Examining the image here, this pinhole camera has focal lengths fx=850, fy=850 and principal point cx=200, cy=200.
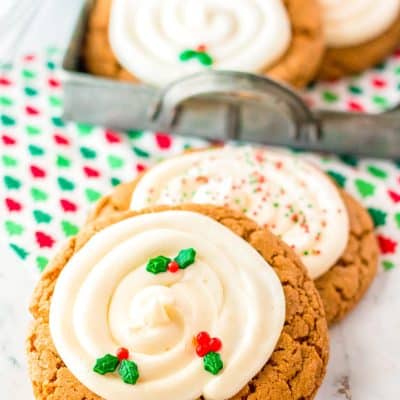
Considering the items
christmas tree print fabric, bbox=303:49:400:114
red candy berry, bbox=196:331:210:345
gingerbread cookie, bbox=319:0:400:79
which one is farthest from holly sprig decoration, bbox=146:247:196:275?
gingerbread cookie, bbox=319:0:400:79

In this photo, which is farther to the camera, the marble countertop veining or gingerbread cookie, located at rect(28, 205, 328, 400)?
the marble countertop veining

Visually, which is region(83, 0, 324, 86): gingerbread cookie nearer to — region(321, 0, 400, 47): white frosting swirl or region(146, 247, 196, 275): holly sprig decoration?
region(321, 0, 400, 47): white frosting swirl

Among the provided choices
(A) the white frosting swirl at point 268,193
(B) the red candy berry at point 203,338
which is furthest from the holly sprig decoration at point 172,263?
(A) the white frosting swirl at point 268,193

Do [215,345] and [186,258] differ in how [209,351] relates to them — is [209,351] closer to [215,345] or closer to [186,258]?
[215,345]

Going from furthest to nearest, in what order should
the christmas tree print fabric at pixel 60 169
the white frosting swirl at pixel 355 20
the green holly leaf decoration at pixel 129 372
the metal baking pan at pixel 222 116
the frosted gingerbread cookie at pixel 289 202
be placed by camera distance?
1. the white frosting swirl at pixel 355 20
2. the metal baking pan at pixel 222 116
3. the christmas tree print fabric at pixel 60 169
4. the frosted gingerbread cookie at pixel 289 202
5. the green holly leaf decoration at pixel 129 372

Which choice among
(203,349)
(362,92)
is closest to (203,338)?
(203,349)

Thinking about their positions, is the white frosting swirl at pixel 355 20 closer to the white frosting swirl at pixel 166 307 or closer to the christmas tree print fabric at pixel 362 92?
the christmas tree print fabric at pixel 362 92

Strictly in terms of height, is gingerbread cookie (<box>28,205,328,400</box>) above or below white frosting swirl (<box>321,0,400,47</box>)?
below
